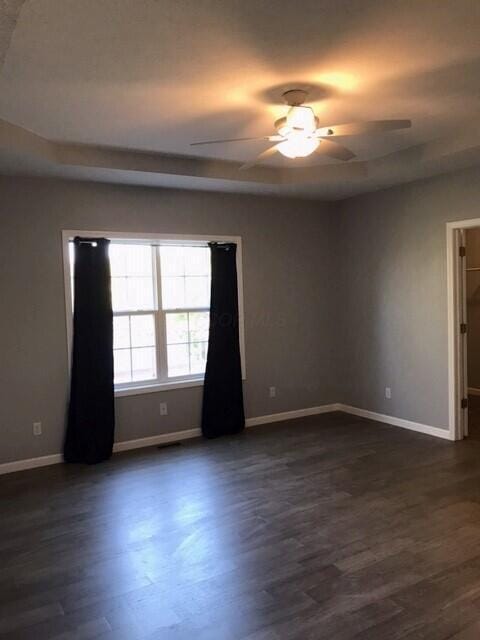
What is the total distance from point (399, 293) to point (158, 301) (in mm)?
2520

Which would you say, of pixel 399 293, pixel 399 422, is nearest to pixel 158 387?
pixel 399 422

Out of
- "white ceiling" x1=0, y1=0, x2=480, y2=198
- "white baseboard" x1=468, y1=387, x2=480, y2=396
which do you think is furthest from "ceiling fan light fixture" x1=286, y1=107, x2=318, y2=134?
"white baseboard" x1=468, y1=387, x2=480, y2=396

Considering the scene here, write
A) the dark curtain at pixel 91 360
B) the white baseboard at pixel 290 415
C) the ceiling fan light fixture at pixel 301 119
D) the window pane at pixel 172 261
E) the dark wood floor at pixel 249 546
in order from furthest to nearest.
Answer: the white baseboard at pixel 290 415, the window pane at pixel 172 261, the dark curtain at pixel 91 360, the ceiling fan light fixture at pixel 301 119, the dark wood floor at pixel 249 546

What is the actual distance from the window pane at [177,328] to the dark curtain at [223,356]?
277 mm

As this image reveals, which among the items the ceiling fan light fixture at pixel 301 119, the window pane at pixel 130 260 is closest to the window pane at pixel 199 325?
the window pane at pixel 130 260

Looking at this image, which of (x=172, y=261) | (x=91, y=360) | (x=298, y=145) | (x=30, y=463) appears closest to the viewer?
(x=298, y=145)

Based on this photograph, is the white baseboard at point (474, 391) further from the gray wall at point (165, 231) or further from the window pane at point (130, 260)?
the window pane at point (130, 260)

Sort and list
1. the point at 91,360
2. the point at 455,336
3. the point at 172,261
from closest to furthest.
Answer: the point at 91,360, the point at 455,336, the point at 172,261

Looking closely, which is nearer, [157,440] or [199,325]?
[157,440]

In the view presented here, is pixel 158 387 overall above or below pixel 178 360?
below

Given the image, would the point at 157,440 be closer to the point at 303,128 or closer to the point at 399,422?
the point at 399,422

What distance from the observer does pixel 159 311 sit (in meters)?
Answer: 4.96

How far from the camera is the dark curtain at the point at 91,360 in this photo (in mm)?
4418

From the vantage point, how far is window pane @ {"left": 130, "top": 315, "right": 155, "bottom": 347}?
4.87m
